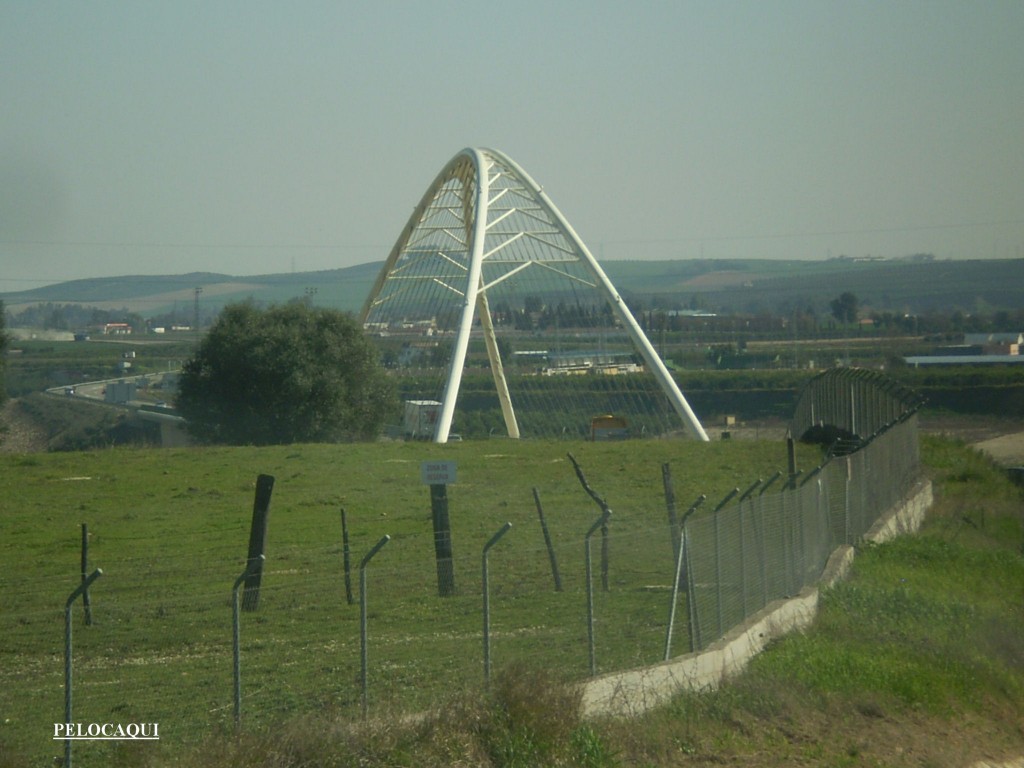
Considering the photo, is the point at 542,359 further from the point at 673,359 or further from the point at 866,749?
the point at 866,749

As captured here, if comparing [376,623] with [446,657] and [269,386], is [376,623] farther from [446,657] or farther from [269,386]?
[269,386]

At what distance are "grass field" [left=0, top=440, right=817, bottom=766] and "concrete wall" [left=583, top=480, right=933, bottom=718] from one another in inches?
13.6

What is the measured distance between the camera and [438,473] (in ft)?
39.4

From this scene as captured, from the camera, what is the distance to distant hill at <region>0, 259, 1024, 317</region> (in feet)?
304

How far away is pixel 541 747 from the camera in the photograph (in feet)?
27.4

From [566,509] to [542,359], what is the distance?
43.1 meters

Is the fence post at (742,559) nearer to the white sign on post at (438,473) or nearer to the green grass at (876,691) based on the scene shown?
the green grass at (876,691)

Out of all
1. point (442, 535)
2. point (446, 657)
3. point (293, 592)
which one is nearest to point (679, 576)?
point (442, 535)

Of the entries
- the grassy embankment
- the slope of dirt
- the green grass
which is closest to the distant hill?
the slope of dirt

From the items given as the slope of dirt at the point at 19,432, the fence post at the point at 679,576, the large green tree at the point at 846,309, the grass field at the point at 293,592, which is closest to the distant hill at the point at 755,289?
the large green tree at the point at 846,309

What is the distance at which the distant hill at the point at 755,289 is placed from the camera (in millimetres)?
92750

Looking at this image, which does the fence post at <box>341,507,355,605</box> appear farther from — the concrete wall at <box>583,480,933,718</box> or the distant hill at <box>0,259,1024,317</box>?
the distant hill at <box>0,259,1024,317</box>

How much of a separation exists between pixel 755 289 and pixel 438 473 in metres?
131

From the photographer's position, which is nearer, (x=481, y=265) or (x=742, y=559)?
(x=742, y=559)
